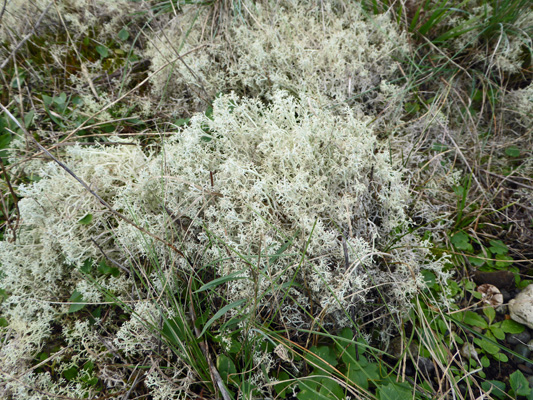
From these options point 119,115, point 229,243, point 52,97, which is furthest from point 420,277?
point 52,97

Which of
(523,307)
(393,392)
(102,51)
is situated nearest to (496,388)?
(523,307)

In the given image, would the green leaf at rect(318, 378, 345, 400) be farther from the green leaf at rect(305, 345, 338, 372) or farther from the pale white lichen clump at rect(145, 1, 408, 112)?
the pale white lichen clump at rect(145, 1, 408, 112)

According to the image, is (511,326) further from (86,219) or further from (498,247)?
(86,219)

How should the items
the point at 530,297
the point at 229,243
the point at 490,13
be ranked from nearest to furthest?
the point at 229,243
the point at 530,297
the point at 490,13

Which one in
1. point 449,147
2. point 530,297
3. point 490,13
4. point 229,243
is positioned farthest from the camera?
point 490,13

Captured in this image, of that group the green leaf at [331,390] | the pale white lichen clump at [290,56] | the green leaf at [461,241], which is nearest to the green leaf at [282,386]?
the green leaf at [331,390]

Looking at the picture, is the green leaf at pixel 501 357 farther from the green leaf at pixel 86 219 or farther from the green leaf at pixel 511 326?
the green leaf at pixel 86 219

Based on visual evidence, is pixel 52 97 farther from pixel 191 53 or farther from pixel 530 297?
pixel 530 297
